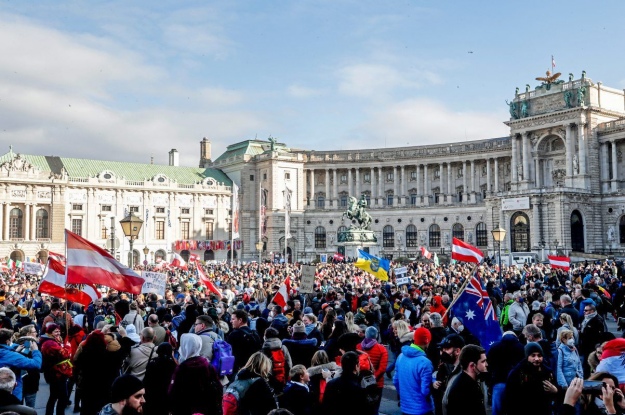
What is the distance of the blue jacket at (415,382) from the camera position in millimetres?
7691

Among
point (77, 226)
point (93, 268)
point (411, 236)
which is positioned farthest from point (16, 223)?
point (93, 268)

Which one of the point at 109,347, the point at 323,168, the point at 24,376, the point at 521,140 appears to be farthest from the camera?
the point at 323,168

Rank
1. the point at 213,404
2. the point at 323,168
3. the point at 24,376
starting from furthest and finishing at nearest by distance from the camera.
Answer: the point at 323,168, the point at 24,376, the point at 213,404

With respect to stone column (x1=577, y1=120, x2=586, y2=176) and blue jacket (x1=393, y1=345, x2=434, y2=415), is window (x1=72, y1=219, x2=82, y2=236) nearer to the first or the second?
stone column (x1=577, y1=120, x2=586, y2=176)

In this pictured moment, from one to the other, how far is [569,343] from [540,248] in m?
54.4

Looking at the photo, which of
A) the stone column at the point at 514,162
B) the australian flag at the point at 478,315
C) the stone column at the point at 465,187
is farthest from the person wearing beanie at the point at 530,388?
the stone column at the point at 465,187

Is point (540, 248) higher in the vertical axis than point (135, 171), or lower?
lower

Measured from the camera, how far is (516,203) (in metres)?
62.7

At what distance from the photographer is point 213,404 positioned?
262 inches

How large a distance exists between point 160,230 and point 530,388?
74.9m

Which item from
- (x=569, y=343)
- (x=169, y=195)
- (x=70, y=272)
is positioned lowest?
(x=569, y=343)

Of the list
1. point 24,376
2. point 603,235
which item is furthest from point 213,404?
point 603,235

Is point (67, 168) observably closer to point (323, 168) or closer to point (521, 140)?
point (323, 168)

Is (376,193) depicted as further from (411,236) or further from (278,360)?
(278,360)
